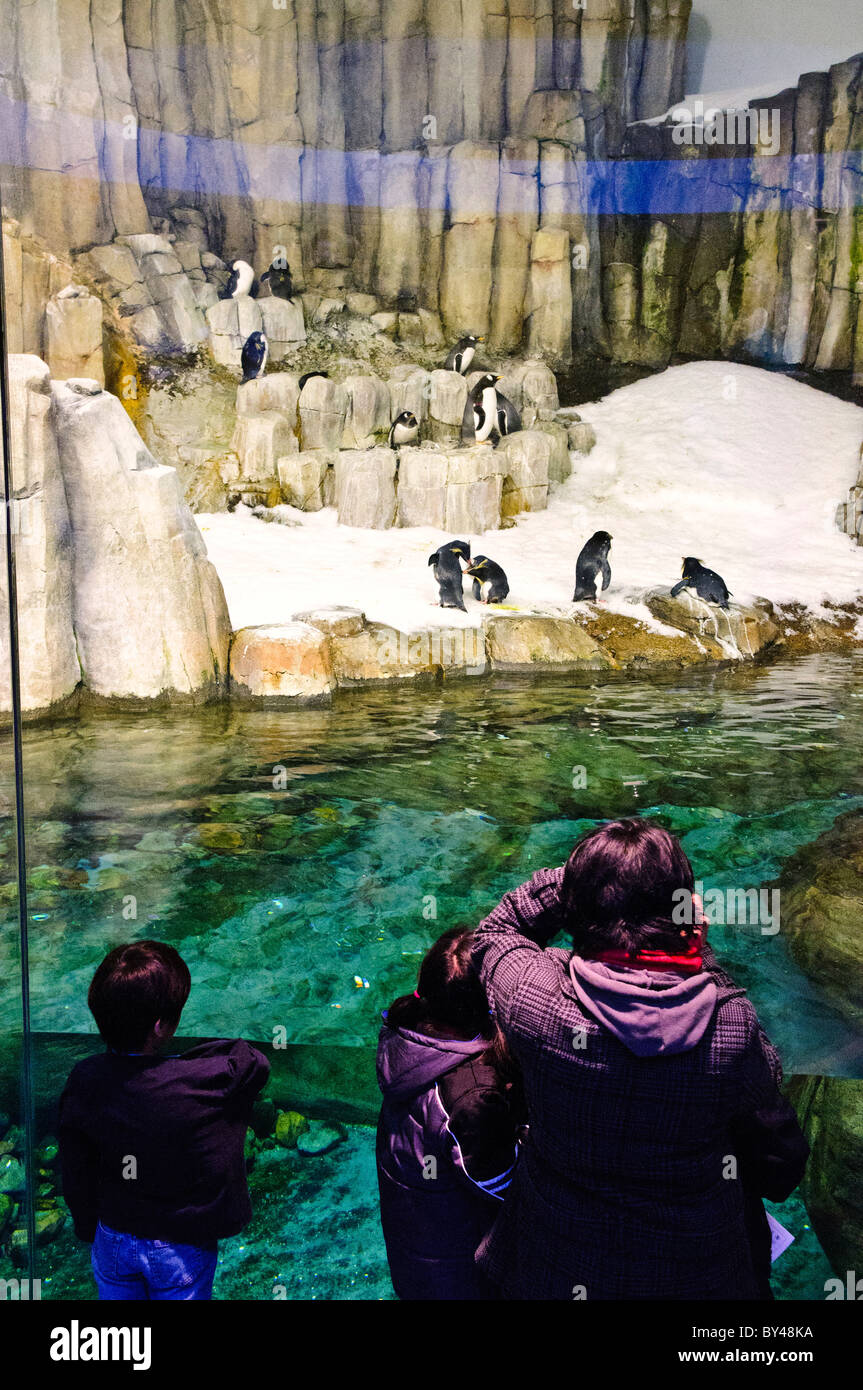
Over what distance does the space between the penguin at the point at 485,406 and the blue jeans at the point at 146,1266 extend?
904 cm

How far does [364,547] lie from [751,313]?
702 centimetres

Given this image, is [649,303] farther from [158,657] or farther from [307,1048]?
[307,1048]

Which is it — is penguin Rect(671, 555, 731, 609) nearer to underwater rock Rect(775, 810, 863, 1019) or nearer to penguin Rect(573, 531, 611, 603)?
penguin Rect(573, 531, 611, 603)

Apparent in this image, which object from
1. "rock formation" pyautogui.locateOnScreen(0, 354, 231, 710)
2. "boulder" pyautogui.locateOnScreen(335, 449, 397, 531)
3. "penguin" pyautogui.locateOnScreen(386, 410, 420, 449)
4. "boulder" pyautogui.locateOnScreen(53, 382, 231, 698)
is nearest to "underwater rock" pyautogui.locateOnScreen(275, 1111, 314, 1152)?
"rock formation" pyautogui.locateOnScreen(0, 354, 231, 710)

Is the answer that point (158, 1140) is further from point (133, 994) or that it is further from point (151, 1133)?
point (133, 994)

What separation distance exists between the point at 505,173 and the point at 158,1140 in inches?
495

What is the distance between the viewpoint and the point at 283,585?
21.7ft

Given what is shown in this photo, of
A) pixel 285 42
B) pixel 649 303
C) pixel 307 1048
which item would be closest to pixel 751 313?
pixel 649 303

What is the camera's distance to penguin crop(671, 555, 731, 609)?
679cm

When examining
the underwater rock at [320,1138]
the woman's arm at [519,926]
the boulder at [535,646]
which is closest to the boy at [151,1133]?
the woman's arm at [519,926]

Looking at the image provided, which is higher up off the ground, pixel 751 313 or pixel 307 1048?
pixel 751 313

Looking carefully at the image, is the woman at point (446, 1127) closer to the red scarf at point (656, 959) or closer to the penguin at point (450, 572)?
the red scarf at point (656, 959)

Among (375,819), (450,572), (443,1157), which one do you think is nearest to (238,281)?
(450,572)

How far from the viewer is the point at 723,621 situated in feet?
21.7
